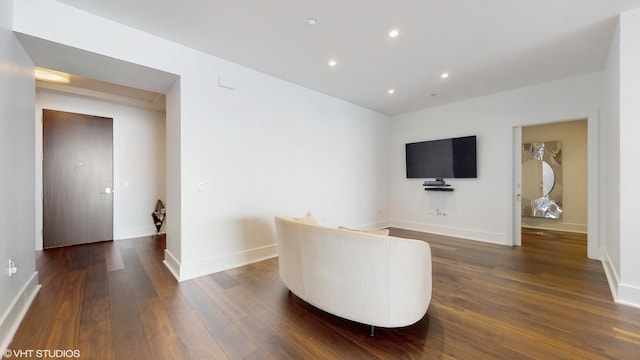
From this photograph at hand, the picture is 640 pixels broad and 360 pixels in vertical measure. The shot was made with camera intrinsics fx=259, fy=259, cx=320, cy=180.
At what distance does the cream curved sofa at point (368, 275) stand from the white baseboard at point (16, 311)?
2.17m

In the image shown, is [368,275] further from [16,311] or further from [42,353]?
[16,311]

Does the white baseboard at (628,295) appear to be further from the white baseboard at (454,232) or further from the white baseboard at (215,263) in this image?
the white baseboard at (215,263)

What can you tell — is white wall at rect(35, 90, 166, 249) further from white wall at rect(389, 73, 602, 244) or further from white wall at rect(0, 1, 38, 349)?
white wall at rect(389, 73, 602, 244)

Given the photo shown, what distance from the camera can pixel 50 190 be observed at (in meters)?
4.30

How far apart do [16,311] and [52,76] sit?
3.47 m

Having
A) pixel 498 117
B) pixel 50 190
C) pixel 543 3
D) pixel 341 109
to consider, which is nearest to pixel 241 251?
pixel 341 109

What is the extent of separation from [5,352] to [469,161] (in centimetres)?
609

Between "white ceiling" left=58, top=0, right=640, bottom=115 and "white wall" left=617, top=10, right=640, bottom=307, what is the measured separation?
0.28 metres

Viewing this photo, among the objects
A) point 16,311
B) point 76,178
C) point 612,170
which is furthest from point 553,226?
point 76,178

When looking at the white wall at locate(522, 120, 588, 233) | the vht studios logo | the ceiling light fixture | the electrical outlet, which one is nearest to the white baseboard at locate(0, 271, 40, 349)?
the vht studios logo

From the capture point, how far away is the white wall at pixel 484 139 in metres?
3.99

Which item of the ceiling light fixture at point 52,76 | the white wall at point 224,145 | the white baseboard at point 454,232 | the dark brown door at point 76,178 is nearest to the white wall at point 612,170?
the white baseboard at point 454,232

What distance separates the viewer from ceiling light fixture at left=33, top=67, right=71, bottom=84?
3.67 meters

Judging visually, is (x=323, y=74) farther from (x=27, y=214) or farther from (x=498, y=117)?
(x=27, y=214)
